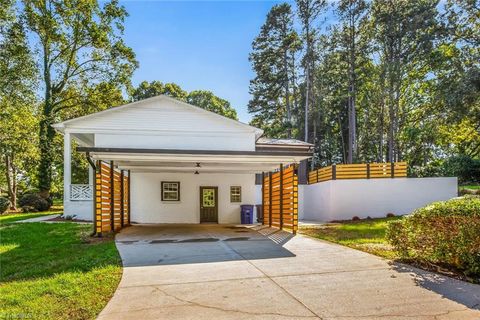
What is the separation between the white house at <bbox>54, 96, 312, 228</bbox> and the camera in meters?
10.9

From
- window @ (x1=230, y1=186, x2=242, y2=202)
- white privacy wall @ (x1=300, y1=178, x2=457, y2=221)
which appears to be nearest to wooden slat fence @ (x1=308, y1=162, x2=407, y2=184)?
white privacy wall @ (x1=300, y1=178, x2=457, y2=221)

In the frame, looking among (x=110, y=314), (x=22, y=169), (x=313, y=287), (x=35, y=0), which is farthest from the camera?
(x=22, y=169)

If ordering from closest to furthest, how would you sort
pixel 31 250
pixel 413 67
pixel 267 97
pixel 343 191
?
pixel 31 250, pixel 343 191, pixel 413 67, pixel 267 97

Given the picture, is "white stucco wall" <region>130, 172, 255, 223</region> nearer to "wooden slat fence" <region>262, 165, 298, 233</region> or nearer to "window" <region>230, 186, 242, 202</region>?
"window" <region>230, 186, 242, 202</region>

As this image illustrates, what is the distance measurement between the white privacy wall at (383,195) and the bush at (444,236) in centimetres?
946

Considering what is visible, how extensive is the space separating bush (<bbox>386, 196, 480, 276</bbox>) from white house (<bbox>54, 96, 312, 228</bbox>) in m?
4.72

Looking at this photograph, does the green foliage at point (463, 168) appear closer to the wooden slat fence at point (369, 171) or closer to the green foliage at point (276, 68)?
the wooden slat fence at point (369, 171)

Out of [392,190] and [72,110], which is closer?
[392,190]

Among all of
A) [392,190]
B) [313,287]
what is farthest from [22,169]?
[313,287]

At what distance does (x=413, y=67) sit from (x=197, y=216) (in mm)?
18065

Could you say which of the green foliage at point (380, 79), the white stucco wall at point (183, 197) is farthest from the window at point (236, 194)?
the green foliage at point (380, 79)

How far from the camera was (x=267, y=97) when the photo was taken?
31.6 meters

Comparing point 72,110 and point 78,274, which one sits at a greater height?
point 72,110

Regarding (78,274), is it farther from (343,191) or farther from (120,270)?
(343,191)
